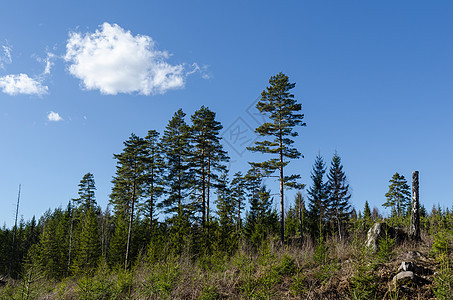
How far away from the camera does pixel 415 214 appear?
35.8ft

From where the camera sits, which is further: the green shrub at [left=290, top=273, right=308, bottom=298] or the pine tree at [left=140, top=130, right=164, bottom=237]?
the pine tree at [left=140, top=130, right=164, bottom=237]

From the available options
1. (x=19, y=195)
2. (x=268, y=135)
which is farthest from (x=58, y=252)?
(x=268, y=135)

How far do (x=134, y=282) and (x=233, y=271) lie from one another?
3504 mm

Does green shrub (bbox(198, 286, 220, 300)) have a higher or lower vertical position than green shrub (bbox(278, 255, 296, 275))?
lower

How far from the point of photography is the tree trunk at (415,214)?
1049 cm

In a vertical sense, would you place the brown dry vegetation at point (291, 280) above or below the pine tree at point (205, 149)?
below

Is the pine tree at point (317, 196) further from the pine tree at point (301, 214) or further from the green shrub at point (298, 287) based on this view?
the green shrub at point (298, 287)

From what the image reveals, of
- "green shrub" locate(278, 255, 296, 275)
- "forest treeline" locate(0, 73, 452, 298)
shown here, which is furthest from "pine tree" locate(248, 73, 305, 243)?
"green shrub" locate(278, 255, 296, 275)

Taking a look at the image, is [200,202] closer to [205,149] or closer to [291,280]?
[205,149]

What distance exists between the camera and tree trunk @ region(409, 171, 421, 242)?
1049 cm

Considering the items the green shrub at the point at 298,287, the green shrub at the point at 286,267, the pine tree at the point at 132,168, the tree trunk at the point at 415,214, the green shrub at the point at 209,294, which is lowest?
the green shrub at the point at 209,294

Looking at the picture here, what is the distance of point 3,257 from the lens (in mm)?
52562

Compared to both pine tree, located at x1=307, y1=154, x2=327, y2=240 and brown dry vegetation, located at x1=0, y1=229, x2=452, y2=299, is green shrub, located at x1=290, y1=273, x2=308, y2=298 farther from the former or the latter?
pine tree, located at x1=307, y1=154, x2=327, y2=240

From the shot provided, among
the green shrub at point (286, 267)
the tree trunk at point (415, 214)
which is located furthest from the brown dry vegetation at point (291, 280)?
the tree trunk at point (415, 214)
